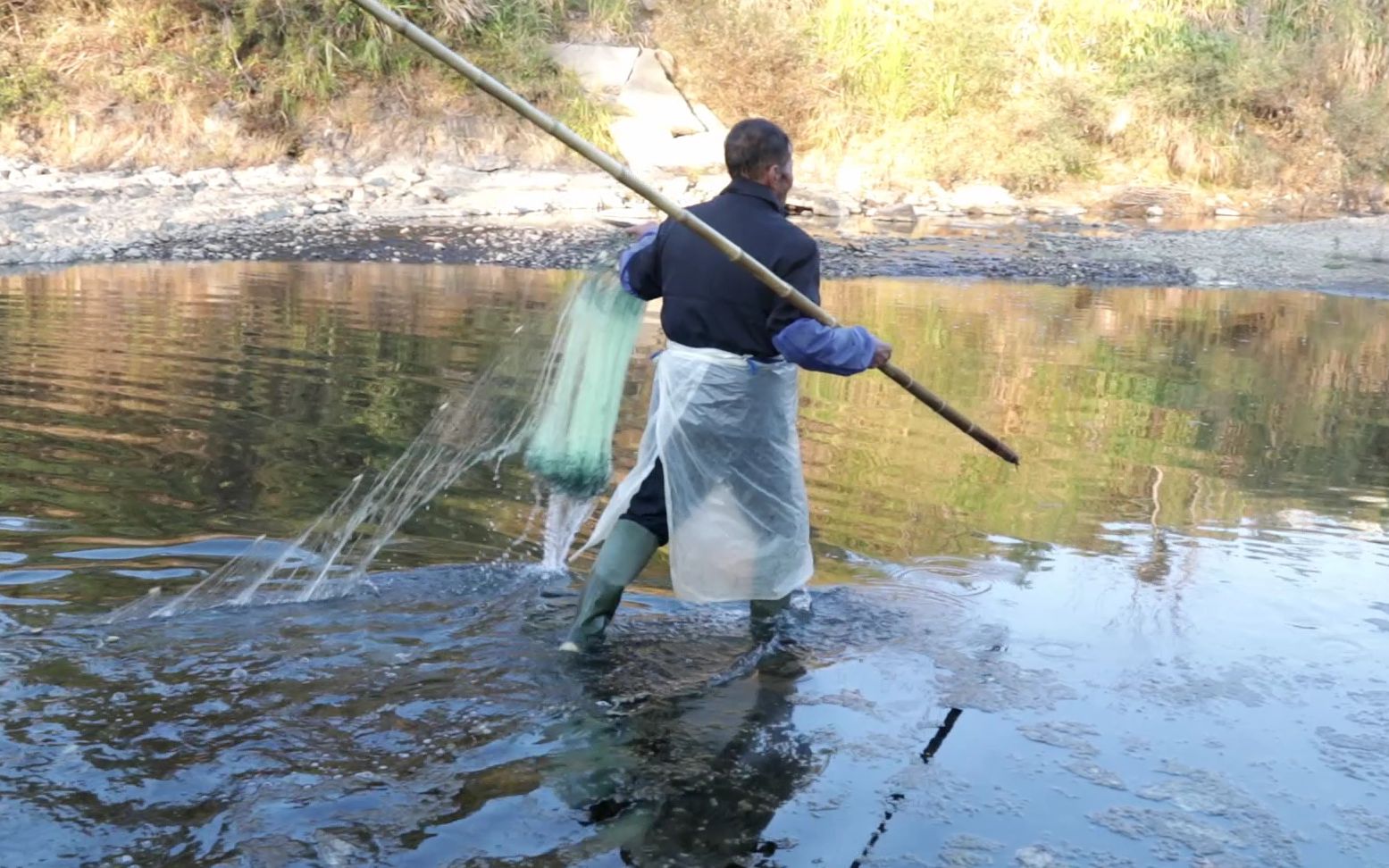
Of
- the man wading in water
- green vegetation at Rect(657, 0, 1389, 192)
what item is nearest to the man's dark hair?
the man wading in water

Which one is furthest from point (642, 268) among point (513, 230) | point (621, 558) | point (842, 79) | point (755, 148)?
point (842, 79)

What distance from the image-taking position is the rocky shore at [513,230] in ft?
48.3

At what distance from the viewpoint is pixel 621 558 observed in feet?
14.2

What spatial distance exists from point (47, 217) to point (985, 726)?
1330 centimetres

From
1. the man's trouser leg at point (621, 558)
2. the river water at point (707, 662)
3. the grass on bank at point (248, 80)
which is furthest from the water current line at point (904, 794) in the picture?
the grass on bank at point (248, 80)

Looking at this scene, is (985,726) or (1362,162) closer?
(985,726)

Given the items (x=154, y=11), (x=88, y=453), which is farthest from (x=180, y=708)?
(x=154, y=11)

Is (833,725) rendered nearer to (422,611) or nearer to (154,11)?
(422,611)

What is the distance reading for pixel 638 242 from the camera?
4477mm

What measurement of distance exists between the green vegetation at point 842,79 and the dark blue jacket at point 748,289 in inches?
604

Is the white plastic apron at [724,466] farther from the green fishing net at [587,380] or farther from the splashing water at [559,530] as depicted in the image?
the splashing water at [559,530]

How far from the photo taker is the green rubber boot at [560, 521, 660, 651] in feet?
14.3

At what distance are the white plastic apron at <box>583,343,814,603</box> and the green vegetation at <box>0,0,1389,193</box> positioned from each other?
50.3 ft

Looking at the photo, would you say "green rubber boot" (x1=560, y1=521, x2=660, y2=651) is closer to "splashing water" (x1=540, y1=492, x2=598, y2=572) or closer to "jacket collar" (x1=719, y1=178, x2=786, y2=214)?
"splashing water" (x1=540, y1=492, x2=598, y2=572)
